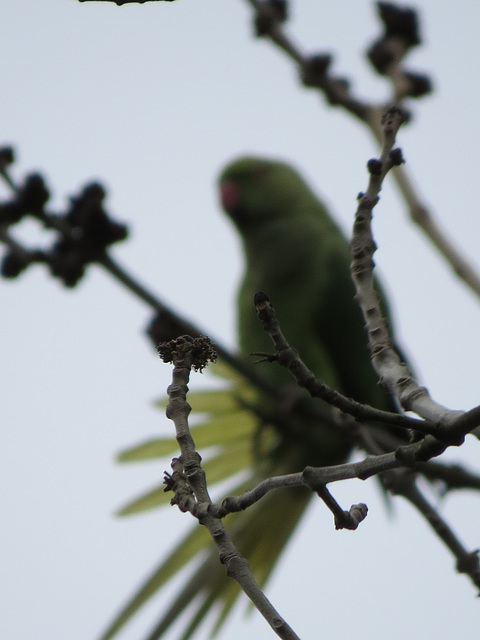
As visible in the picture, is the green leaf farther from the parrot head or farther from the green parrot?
the parrot head

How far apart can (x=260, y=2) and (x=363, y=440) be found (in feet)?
3.94

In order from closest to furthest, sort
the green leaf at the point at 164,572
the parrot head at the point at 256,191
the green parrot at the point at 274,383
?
1. the green leaf at the point at 164,572
2. the green parrot at the point at 274,383
3. the parrot head at the point at 256,191

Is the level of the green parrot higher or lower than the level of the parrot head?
lower

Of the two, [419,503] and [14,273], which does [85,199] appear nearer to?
[14,273]

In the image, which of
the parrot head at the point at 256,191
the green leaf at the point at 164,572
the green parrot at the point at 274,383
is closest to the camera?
the green leaf at the point at 164,572

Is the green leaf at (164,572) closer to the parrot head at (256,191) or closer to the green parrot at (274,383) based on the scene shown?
the green parrot at (274,383)

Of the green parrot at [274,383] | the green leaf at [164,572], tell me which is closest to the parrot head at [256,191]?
the green parrot at [274,383]

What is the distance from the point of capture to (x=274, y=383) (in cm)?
346

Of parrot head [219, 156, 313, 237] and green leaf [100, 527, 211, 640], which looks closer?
green leaf [100, 527, 211, 640]

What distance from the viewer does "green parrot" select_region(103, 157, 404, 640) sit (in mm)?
2406

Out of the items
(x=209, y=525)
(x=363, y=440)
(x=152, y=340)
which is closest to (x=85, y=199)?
(x=152, y=340)

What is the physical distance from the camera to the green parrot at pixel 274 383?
7.89 ft

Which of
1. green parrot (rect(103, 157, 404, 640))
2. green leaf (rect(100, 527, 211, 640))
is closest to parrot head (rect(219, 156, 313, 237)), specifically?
green parrot (rect(103, 157, 404, 640))

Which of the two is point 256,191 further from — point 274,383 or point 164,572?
point 164,572
